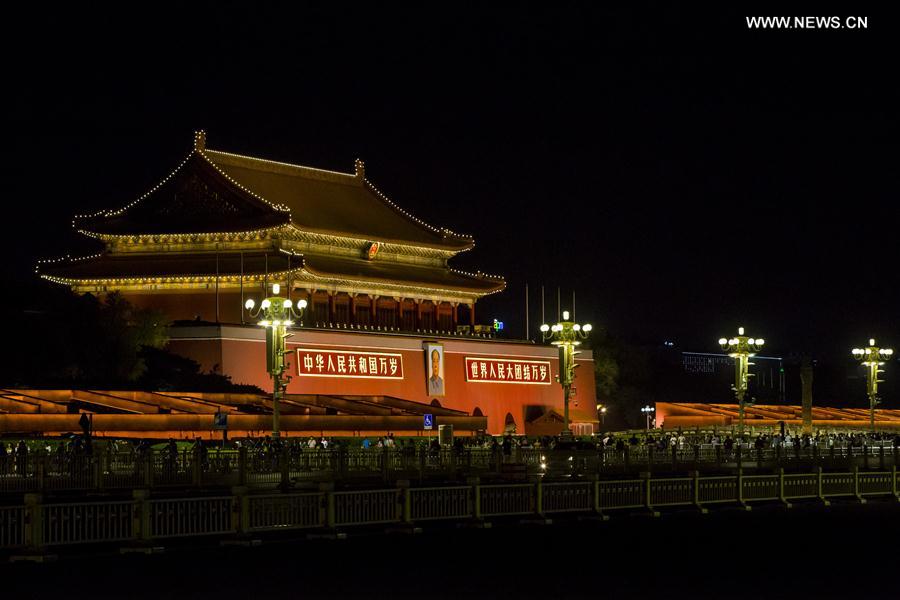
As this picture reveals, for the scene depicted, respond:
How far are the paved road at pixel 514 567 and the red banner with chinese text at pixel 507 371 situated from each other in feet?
149

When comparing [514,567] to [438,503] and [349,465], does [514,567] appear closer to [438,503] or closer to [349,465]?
[438,503]

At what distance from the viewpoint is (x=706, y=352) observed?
160500 mm

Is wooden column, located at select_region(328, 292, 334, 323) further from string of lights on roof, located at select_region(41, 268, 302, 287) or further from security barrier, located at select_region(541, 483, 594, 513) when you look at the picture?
security barrier, located at select_region(541, 483, 594, 513)

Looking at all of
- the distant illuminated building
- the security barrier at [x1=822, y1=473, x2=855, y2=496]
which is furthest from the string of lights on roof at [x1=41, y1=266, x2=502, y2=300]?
the security barrier at [x1=822, y1=473, x2=855, y2=496]

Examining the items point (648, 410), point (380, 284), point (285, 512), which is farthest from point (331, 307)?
point (285, 512)

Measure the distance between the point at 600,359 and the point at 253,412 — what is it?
39705mm

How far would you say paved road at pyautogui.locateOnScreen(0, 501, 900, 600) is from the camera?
18.5 meters

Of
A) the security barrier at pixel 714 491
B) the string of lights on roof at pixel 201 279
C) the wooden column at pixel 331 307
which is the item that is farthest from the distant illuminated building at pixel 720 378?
the security barrier at pixel 714 491

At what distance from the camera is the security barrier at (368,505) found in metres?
21.5

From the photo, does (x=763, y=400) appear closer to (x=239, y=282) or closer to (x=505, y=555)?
(x=239, y=282)

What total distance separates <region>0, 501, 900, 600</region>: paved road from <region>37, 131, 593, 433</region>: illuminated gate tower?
3756 cm

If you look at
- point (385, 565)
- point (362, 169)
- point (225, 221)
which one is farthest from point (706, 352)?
point (385, 565)

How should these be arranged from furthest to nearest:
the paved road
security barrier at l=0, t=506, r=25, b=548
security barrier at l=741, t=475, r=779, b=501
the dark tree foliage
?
the dark tree foliage → security barrier at l=741, t=475, r=779, b=501 → security barrier at l=0, t=506, r=25, b=548 → the paved road

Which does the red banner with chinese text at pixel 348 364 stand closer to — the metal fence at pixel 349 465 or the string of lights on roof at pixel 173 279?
the string of lights on roof at pixel 173 279
